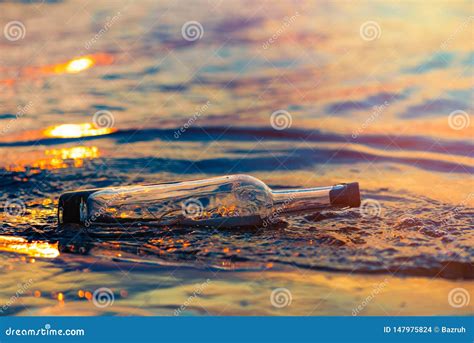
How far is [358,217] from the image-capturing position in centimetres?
436

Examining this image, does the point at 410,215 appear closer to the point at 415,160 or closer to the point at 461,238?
the point at 461,238

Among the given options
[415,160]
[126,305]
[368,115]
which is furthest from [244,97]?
[126,305]
